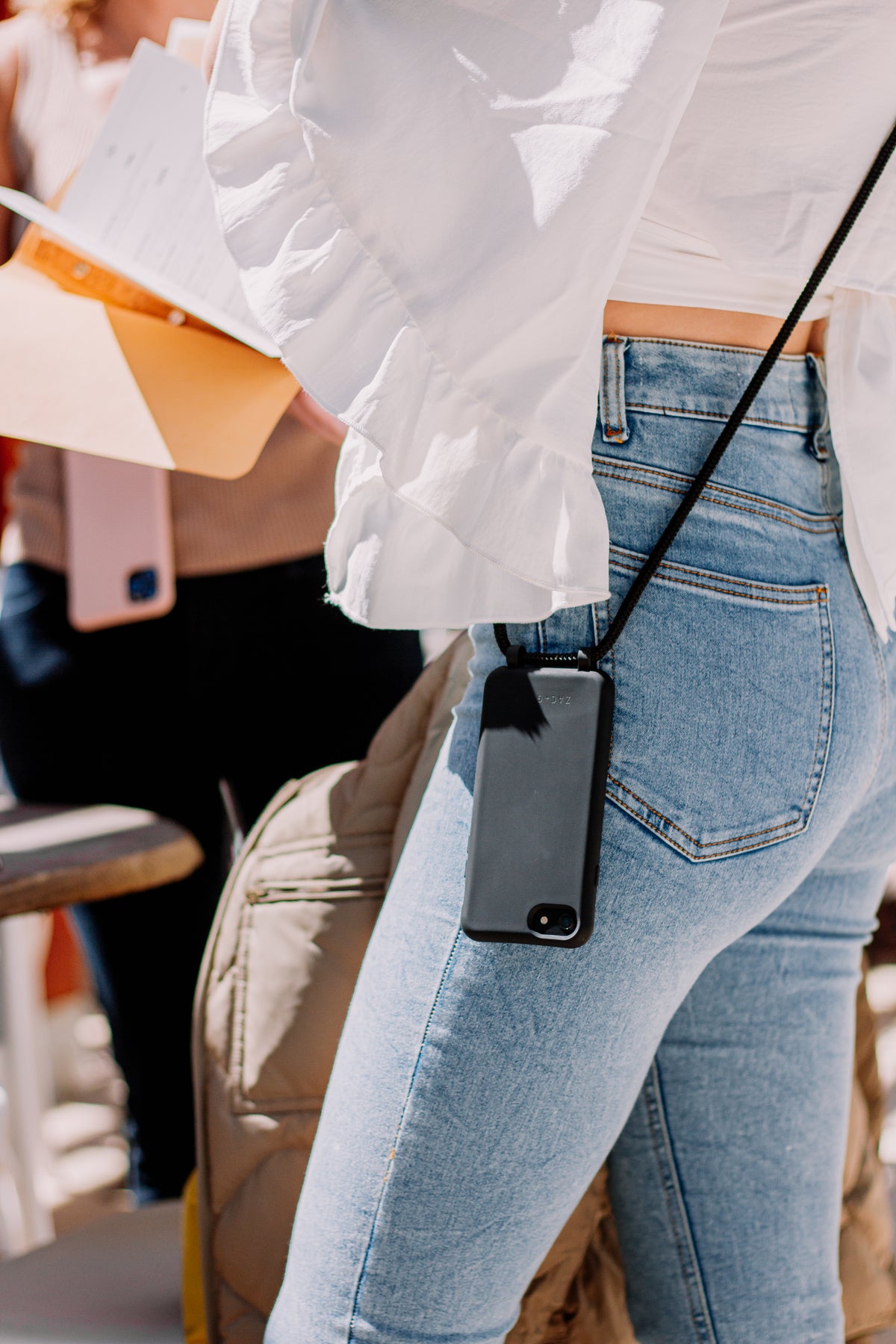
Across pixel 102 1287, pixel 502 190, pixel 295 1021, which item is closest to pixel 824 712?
pixel 502 190

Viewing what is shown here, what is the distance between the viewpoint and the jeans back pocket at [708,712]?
519 millimetres

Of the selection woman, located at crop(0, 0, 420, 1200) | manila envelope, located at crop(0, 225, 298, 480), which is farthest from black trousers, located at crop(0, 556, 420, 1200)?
manila envelope, located at crop(0, 225, 298, 480)

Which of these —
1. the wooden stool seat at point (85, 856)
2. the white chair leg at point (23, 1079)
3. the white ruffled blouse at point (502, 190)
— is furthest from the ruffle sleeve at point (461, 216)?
the white chair leg at point (23, 1079)

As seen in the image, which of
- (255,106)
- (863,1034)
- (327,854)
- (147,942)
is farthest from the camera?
(147,942)

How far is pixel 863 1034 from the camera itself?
1.00 m

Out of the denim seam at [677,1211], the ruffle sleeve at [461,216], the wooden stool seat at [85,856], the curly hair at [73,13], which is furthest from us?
the curly hair at [73,13]

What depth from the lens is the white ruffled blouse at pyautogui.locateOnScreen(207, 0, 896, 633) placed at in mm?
480

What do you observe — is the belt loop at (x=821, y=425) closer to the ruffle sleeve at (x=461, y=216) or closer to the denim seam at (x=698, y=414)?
the denim seam at (x=698, y=414)

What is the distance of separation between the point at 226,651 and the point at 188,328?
319 mm

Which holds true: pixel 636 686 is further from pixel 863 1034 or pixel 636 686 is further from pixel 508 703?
pixel 863 1034

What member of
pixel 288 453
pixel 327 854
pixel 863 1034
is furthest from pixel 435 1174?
pixel 288 453

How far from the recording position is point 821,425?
58cm

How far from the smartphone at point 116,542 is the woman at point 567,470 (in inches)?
20.3

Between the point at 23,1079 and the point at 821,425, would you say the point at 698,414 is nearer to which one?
the point at 821,425
